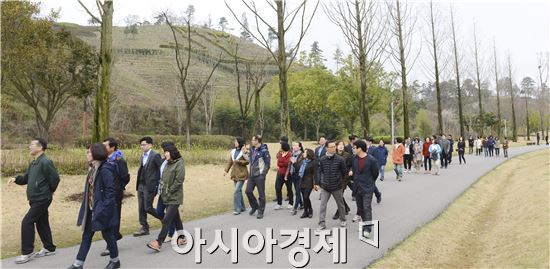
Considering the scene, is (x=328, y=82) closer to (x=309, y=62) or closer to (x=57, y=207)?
(x=309, y=62)

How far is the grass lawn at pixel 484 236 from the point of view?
7.11 meters

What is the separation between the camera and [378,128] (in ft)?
205

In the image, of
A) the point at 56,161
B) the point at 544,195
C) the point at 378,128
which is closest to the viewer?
the point at 544,195

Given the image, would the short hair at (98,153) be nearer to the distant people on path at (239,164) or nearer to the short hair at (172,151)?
the short hair at (172,151)

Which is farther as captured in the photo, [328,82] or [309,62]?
[309,62]

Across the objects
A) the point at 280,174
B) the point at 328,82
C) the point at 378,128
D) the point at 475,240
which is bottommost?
the point at 475,240

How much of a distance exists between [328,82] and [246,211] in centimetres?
3761

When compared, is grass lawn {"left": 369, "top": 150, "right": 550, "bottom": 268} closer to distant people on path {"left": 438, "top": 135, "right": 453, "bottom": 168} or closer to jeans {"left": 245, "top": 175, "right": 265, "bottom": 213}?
jeans {"left": 245, "top": 175, "right": 265, "bottom": 213}

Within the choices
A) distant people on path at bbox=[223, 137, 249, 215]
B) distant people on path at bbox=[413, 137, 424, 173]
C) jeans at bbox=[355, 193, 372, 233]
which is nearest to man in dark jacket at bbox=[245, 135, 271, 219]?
distant people on path at bbox=[223, 137, 249, 215]

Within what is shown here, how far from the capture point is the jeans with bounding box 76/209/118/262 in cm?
568

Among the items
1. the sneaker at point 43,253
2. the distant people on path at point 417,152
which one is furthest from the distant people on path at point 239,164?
the distant people on path at point 417,152

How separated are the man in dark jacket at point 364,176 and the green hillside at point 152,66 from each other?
4289 centimetres

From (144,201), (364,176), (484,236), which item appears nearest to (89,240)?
(144,201)

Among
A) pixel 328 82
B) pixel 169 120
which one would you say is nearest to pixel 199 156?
pixel 328 82
